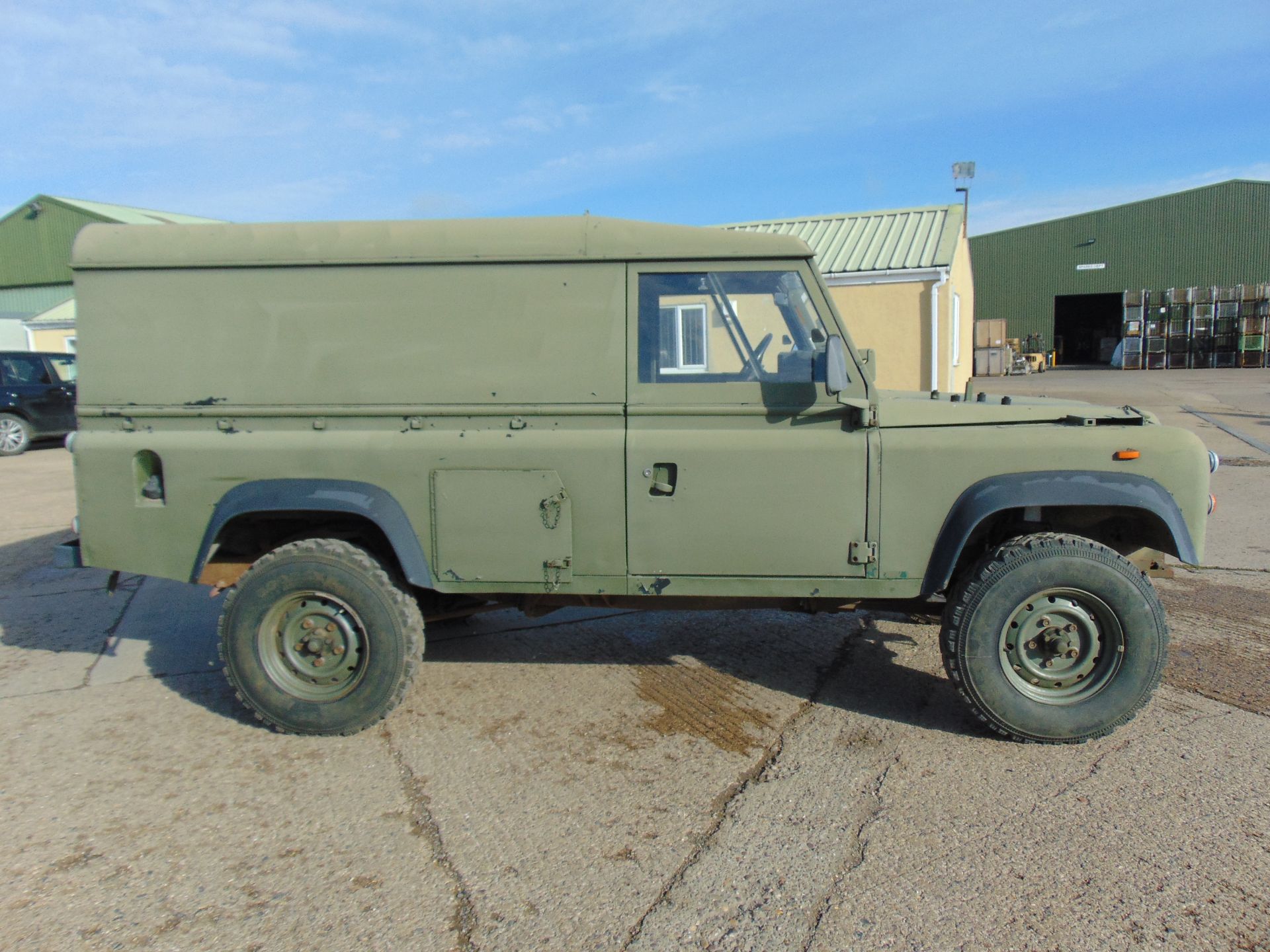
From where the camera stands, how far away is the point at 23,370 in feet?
49.5

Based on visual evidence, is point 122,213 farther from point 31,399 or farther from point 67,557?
point 67,557

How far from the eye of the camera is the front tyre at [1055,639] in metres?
3.62

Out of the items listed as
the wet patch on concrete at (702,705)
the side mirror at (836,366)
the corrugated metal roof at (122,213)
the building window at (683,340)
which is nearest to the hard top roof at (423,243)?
the building window at (683,340)

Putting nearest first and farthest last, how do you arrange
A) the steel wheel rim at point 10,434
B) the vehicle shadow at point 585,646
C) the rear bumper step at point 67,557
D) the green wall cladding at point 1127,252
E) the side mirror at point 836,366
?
the side mirror at point 836,366 → the rear bumper step at point 67,557 → the vehicle shadow at point 585,646 → the steel wheel rim at point 10,434 → the green wall cladding at point 1127,252

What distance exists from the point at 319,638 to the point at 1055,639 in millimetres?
3233

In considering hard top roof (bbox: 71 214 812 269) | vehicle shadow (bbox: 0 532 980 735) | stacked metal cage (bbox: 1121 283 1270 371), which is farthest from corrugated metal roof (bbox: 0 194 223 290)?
stacked metal cage (bbox: 1121 283 1270 371)

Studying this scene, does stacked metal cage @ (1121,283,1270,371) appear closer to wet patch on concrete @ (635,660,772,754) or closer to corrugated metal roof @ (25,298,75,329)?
wet patch on concrete @ (635,660,772,754)

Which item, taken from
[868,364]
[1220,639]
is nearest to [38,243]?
[868,364]

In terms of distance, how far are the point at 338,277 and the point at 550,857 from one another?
2581 millimetres

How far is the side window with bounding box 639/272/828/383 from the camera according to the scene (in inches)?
149

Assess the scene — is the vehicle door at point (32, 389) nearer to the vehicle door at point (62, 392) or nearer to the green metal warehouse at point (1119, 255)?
the vehicle door at point (62, 392)

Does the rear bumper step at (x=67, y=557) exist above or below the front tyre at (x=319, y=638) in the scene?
above

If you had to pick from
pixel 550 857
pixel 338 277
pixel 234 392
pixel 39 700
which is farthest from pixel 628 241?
pixel 39 700

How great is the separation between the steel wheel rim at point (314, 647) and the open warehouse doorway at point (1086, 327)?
48275 mm
